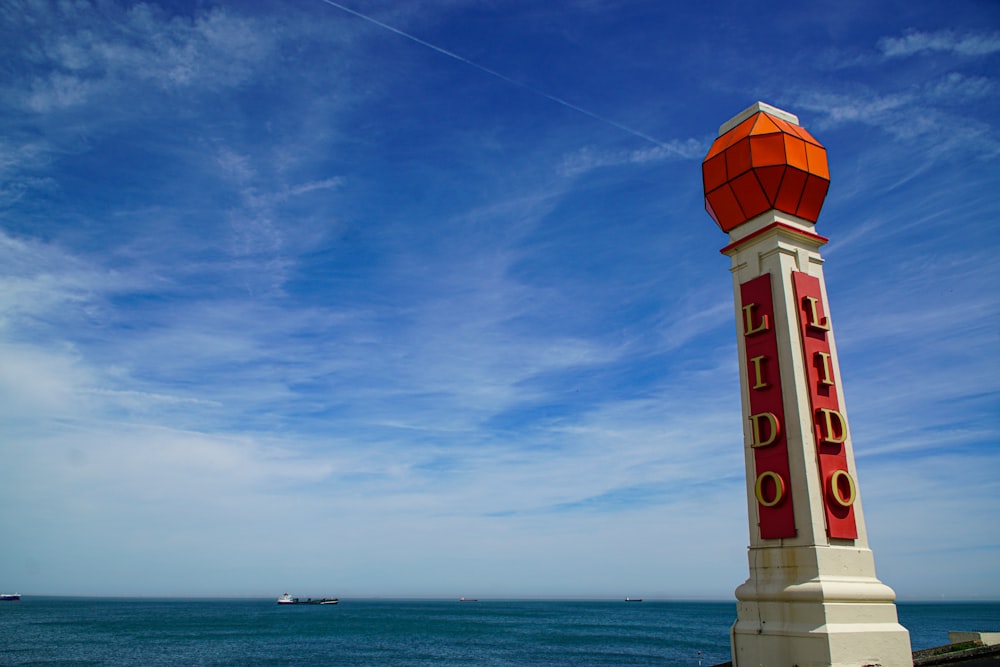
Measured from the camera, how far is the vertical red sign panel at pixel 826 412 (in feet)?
47.1

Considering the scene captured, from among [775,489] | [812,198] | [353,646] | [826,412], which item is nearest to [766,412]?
[826,412]

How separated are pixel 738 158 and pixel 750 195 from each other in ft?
3.43

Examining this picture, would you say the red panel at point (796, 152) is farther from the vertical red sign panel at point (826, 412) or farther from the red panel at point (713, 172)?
the vertical red sign panel at point (826, 412)

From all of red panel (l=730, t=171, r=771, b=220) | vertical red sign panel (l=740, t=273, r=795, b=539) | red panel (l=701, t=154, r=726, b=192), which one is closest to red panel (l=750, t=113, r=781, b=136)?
red panel (l=701, t=154, r=726, b=192)

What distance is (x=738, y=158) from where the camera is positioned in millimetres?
16828

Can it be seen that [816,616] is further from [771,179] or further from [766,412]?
[771,179]

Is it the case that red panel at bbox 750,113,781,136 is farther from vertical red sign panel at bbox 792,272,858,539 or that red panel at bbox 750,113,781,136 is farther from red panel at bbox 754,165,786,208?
vertical red sign panel at bbox 792,272,858,539

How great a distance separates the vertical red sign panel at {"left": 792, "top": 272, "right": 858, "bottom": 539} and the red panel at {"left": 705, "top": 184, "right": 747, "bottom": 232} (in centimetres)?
228

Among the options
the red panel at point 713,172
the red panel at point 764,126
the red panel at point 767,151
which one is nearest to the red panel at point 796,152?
the red panel at point 767,151

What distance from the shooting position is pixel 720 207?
17.6 metres

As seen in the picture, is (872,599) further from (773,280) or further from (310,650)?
(310,650)

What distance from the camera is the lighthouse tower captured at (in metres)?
13.5

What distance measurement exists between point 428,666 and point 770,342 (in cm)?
4433

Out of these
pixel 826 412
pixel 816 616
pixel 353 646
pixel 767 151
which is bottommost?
pixel 353 646
